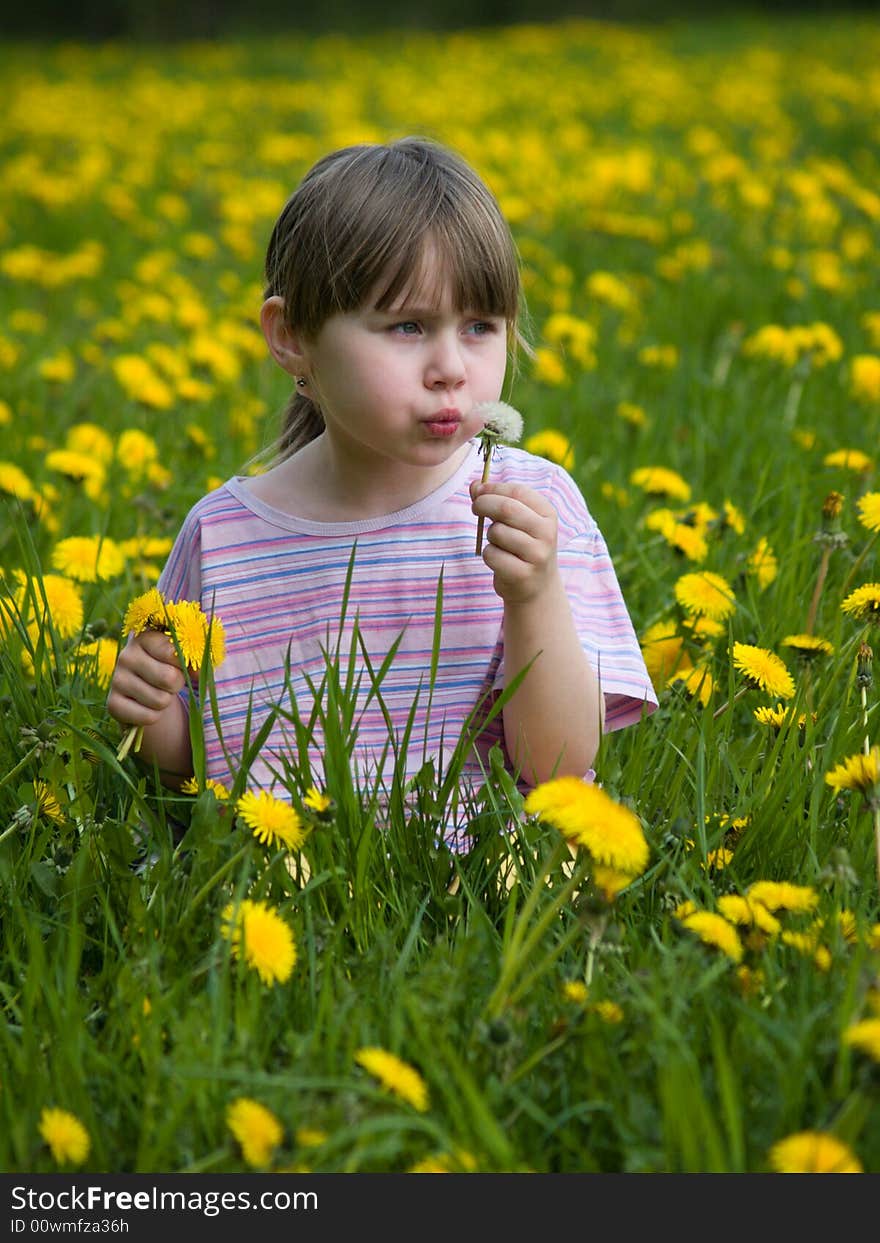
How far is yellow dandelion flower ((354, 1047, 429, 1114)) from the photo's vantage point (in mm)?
998


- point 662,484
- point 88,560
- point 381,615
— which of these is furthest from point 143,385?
point 381,615

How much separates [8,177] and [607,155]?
234 centimetres

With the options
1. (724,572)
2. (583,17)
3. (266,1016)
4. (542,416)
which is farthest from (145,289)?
(583,17)

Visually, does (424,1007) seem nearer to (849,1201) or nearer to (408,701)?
(849,1201)

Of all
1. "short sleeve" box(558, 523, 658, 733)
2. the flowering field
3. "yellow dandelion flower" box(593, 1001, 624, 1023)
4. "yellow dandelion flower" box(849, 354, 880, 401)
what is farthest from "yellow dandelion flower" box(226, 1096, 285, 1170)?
"yellow dandelion flower" box(849, 354, 880, 401)

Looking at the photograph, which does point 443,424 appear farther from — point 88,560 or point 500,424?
point 88,560

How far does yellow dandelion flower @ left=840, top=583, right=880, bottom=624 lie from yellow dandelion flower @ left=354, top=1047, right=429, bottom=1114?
29.5 inches

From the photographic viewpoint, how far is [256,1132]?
0.97m

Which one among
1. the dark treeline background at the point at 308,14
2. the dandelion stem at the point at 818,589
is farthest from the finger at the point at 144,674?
the dark treeline background at the point at 308,14

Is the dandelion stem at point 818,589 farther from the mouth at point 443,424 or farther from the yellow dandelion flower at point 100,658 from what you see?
the yellow dandelion flower at point 100,658

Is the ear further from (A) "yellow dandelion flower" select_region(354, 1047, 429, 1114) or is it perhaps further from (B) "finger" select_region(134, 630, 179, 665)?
(A) "yellow dandelion flower" select_region(354, 1047, 429, 1114)

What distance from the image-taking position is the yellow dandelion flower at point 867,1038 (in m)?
0.92

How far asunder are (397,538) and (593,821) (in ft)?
2.19

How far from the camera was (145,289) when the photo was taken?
13.4ft
